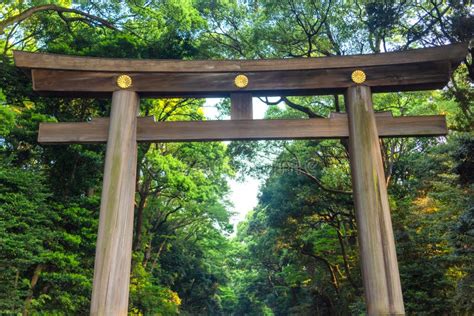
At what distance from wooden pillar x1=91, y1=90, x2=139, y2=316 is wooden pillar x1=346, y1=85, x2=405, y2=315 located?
3128mm

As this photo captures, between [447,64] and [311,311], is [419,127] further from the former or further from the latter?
[311,311]

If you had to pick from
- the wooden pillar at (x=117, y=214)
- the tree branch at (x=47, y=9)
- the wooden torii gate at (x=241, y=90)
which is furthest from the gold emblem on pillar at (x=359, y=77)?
the tree branch at (x=47, y=9)

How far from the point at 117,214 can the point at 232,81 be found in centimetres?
251

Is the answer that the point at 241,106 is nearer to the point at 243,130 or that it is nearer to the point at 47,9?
the point at 243,130

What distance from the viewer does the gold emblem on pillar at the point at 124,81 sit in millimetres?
5637

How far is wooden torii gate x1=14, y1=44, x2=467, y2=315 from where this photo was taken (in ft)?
17.7

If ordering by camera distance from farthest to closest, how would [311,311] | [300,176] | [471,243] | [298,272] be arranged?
[311,311]
[298,272]
[300,176]
[471,243]

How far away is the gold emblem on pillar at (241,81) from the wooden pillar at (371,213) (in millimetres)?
1533

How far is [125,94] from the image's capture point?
18.4 ft

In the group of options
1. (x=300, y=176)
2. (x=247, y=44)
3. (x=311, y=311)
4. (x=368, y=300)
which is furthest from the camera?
(x=311, y=311)

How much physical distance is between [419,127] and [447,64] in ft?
3.40

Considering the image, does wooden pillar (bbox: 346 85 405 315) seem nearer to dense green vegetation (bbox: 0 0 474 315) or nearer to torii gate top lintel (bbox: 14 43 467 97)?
torii gate top lintel (bbox: 14 43 467 97)

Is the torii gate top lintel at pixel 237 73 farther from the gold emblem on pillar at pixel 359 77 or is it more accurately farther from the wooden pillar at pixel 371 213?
the wooden pillar at pixel 371 213

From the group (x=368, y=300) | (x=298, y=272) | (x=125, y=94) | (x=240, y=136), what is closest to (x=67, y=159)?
(x=125, y=94)
